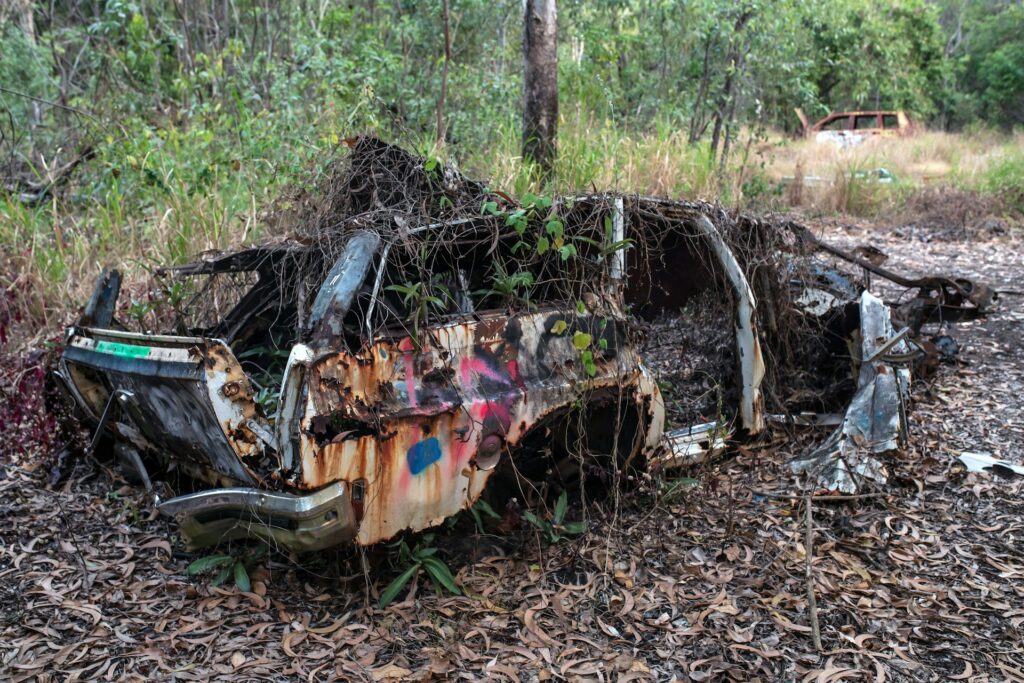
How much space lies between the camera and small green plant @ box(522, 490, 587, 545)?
400 centimetres

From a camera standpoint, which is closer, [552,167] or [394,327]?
[394,327]

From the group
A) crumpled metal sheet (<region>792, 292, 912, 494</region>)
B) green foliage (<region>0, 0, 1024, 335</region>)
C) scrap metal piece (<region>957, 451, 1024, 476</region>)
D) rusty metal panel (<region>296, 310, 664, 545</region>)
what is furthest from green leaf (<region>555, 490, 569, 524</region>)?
scrap metal piece (<region>957, 451, 1024, 476</region>)

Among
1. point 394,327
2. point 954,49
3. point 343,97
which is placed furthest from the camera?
point 954,49

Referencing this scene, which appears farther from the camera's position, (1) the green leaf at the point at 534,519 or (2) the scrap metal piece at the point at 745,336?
(2) the scrap metal piece at the point at 745,336

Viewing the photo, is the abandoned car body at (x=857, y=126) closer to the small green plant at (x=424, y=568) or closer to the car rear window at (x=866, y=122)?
the car rear window at (x=866, y=122)

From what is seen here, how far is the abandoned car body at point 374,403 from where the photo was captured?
326cm

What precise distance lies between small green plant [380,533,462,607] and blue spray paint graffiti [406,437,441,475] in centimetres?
40

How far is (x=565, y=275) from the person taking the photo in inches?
162

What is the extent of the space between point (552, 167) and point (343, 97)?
2.95 meters

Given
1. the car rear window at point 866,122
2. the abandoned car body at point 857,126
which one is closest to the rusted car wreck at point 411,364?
the abandoned car body at point 857,126

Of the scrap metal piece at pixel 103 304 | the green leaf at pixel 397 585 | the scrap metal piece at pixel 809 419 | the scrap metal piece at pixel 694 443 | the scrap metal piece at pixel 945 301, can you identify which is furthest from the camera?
the scrap metal piece at pixel 945 301

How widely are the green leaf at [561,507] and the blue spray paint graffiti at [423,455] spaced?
31.8 inches

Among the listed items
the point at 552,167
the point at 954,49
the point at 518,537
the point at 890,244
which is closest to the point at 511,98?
the point at 552,167

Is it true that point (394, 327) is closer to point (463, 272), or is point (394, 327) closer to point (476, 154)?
point (463, 272)
